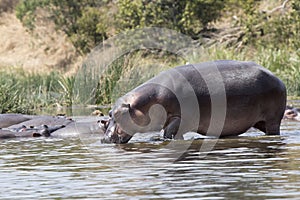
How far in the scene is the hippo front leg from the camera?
9.38 meters

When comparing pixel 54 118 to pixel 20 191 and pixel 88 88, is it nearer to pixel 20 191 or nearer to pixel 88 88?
pixel 88 88

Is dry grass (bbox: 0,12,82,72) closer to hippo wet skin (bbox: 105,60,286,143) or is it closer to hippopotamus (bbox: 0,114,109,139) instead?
hippopotamus (bbox: 0,114,109,139)

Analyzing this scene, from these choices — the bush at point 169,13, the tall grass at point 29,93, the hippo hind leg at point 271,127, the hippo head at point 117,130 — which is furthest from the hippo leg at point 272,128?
the bush at point 169,13

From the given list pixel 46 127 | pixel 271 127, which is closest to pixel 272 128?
pixel 271 127

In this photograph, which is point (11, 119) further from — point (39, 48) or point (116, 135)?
point (39, 48)

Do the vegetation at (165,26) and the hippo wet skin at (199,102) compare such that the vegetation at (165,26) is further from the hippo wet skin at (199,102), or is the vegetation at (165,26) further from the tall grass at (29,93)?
the hippo wet skin at (199,102)

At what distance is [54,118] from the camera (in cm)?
1314

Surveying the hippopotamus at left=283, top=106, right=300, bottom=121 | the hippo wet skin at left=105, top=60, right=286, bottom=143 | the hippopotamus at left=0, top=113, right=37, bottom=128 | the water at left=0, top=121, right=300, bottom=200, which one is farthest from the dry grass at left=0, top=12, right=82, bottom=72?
the water at left=0, top=121, right=300, bottom=200

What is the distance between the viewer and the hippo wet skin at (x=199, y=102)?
934 cm

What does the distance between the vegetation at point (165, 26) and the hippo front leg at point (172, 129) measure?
8.04 metres

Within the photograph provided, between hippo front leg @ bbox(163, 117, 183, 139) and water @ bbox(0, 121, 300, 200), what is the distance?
14 cm

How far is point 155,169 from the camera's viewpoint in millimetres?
7031

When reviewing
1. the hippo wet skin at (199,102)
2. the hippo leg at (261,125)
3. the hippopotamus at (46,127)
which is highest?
the hippo wet skin at (199,102)

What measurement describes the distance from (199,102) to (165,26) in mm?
23962
